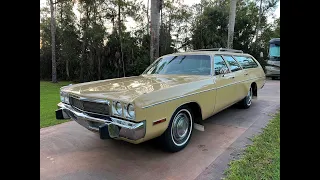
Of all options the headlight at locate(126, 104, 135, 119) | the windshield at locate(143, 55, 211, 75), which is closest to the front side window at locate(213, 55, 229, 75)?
the windshield at locate(143, 55, 211, 75)

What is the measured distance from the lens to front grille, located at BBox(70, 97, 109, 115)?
2958 mm

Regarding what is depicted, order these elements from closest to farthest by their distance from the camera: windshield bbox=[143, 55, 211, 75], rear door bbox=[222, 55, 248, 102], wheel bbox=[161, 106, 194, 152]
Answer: wheel bbox=[161, 106, 194, 152] < windshield bbox=[143, 55, 211, 75] < rear door bbox=[222, 55, 248, 102]

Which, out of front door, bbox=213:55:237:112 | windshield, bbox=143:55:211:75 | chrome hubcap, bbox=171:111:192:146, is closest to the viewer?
chrome hubcap, bbox=171:111:192:146

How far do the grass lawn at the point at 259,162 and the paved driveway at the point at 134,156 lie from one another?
0.58ft

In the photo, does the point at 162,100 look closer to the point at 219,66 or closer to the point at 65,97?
the point at 65,97

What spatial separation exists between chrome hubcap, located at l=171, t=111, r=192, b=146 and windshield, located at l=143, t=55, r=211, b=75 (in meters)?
1.10

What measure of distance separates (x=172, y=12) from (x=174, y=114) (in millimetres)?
15581

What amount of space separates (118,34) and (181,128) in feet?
42.3

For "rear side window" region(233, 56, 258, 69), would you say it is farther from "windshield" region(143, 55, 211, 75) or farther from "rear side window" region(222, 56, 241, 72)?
"windshield" region(143, 55, 211, 75)

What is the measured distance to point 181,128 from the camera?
11.6ft

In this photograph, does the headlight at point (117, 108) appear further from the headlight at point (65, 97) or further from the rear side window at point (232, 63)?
the rear side window at point (232, 63)

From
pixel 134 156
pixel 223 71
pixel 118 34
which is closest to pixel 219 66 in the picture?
pixel 223 71
